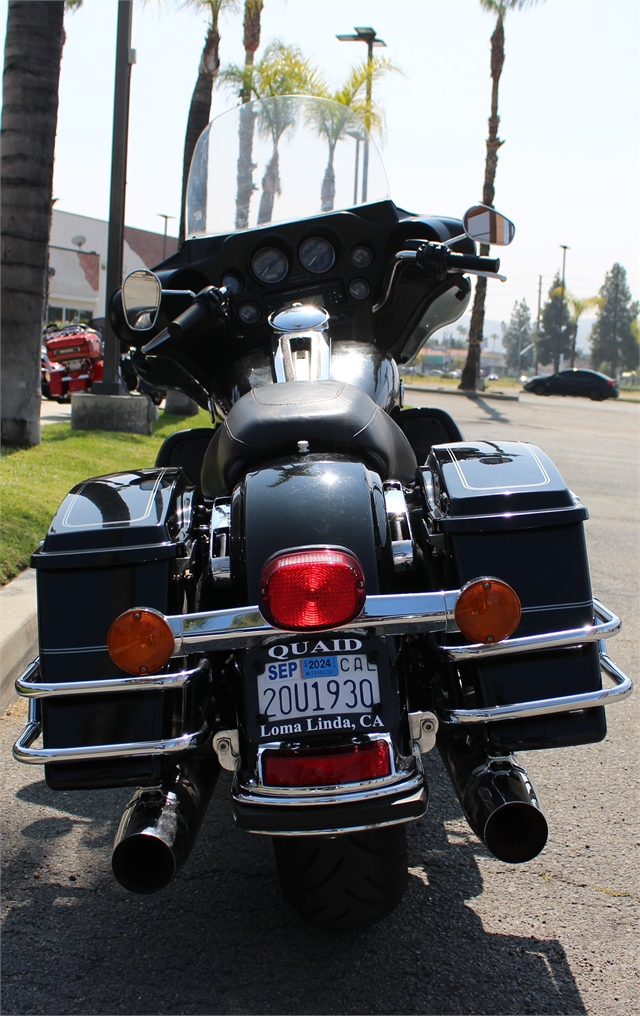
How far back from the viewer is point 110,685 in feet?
6.85

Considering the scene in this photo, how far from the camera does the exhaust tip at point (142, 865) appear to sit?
202 cm

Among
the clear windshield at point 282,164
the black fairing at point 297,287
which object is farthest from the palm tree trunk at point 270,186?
the black fairing at point 297,287

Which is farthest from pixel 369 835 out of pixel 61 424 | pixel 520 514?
pixel 61 424

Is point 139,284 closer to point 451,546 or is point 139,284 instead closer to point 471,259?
point 471,259

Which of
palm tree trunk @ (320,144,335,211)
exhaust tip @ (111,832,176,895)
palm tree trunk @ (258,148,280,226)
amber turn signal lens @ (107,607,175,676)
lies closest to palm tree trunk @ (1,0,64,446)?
palm tree trunk @ (258,148,280,226)

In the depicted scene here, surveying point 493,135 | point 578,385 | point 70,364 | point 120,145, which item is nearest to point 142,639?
point 120,145

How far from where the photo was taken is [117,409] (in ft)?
38.7

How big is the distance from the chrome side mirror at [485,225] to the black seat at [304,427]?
1.46 metres

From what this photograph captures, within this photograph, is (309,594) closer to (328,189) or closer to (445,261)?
(445,261)

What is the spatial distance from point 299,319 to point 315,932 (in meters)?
1.94

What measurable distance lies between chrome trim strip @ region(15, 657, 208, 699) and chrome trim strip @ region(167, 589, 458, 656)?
67 millimetres

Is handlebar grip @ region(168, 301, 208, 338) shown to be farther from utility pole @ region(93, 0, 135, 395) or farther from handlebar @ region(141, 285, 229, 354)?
utility pole @ region(93, 0, 135, 395)

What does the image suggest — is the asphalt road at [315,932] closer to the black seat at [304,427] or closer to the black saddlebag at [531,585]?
the black saddlebag at [531,585]

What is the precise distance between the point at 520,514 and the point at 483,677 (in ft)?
1.30
